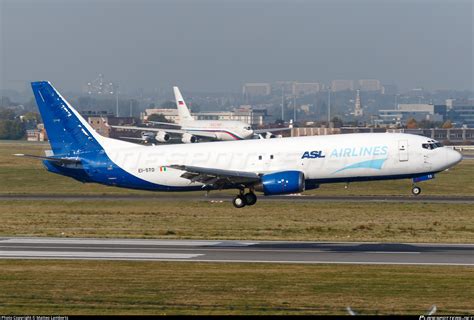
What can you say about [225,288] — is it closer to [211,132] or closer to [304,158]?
[304,158]

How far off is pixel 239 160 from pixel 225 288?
76.8 ft

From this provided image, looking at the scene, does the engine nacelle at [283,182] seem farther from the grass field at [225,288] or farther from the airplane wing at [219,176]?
the grass field at [225,288]

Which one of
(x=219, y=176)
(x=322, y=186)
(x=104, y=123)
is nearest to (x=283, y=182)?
(x=219, y=176)

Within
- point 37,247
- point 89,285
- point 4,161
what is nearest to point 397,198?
point 37,247

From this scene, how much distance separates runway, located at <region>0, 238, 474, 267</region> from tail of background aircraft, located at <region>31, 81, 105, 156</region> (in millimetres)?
10513

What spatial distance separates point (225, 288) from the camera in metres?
29.3

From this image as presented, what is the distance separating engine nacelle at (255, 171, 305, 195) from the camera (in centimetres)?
4997

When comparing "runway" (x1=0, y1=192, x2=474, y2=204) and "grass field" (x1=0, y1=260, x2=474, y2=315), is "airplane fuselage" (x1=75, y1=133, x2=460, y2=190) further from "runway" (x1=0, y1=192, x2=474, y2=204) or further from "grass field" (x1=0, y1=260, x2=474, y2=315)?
"grass field" (x1=0, y1=260, x2=474, y2=315)

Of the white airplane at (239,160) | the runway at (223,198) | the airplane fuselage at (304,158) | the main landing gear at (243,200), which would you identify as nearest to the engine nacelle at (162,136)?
the runway at (223,198)

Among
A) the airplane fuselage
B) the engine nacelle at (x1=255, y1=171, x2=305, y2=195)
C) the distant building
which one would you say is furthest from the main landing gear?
the distant building

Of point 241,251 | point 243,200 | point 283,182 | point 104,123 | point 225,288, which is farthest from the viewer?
point 104,123

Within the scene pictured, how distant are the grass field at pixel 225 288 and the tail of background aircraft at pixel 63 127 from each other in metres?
18.5

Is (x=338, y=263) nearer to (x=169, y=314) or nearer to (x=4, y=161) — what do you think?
(x=169, y=314)

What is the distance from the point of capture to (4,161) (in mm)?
104812
